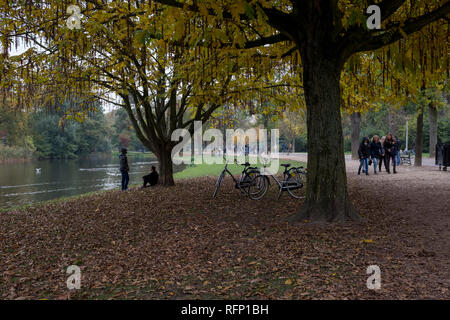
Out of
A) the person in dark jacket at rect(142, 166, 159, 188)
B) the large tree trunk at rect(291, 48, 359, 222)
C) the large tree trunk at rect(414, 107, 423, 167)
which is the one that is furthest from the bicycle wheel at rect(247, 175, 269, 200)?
the large tree trunk at rect(414, 107, 423, 167)

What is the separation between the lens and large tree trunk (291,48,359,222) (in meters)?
6.27

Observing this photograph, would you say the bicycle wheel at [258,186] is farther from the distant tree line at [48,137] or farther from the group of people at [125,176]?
the distant tree line at [48,137]

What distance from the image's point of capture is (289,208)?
812cm

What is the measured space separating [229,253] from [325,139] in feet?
9.39

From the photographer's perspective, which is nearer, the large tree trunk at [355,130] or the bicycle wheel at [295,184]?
the bicycle wheel at [295,184]

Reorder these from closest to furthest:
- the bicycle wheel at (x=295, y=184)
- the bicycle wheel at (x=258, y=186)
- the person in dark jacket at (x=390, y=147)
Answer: the bicycle wheel at (x=295, y=184), the bicycle wheel at (x=258, y=186), the person in dark jacket at (x=390, y=147)

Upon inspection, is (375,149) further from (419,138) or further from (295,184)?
(295,184)

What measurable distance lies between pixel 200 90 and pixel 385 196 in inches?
244

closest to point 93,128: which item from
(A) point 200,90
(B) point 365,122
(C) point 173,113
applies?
(B) point 365,122

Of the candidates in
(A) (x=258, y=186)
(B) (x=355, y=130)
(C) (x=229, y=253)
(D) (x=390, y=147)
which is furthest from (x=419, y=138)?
(C) (x=229, y=253)

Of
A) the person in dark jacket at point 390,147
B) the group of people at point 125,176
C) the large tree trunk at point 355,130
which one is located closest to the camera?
the group of people at point 125,176

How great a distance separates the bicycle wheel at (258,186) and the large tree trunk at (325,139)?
11.0 ft

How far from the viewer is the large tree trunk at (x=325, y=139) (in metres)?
6.27

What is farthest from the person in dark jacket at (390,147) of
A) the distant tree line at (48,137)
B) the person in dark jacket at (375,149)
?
the distant tree line at (48,137)
